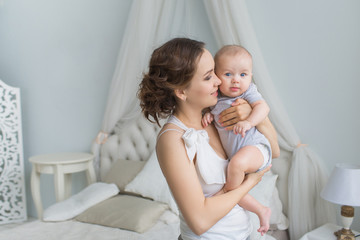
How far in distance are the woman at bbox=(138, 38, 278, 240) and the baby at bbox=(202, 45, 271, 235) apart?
0.05m

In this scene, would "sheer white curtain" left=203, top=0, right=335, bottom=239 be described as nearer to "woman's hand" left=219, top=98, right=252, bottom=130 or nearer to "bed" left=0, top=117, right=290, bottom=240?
"bed" left=0, top=117, right=290, bottom=240

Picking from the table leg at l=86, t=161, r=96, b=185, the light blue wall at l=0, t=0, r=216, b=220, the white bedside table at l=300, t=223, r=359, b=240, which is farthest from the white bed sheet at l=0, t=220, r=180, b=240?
the light blue wall at l=0, t=0, r=216, b=220

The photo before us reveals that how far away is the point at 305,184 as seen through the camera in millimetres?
2578

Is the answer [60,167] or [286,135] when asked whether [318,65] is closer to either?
[286,135]

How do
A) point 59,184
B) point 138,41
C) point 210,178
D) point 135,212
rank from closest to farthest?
1. point 210,178
2. point 135,212
3. point 138,41
4. point 59,184

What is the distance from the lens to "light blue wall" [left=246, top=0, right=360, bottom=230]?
2.45m

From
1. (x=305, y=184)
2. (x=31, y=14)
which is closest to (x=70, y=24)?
(x=31, y=14)

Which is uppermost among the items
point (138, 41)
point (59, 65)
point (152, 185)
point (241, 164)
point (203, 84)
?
point (138, 41)

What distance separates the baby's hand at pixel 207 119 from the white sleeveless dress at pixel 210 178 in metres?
0.08

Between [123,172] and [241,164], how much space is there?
201 cm

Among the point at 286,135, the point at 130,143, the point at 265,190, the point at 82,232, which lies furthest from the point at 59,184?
the point at 286,135

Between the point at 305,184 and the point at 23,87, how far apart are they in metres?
3.44

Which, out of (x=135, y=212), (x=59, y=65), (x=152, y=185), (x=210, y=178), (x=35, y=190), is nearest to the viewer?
(x=210, y=178)

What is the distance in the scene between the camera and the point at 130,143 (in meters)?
3.54
